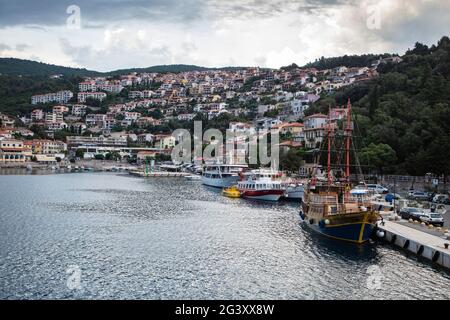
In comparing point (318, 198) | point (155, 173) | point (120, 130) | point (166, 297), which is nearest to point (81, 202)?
point (318, 198)

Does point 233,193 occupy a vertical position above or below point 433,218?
below

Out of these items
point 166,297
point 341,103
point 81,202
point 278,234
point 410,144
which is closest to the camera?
point 166,297

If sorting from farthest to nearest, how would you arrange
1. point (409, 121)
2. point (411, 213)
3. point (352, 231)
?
point (409, 121) → point (411, 213) → point (352, 231)

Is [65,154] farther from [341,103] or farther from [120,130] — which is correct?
[341,103]

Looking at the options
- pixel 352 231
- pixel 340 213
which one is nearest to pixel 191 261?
pixel 352 231

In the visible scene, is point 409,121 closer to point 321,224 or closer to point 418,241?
point 321,224

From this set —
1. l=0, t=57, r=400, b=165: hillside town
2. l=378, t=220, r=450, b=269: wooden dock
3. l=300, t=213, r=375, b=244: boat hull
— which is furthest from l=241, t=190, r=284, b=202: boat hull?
l=0, t=57, r=400, b=165: hillside town
